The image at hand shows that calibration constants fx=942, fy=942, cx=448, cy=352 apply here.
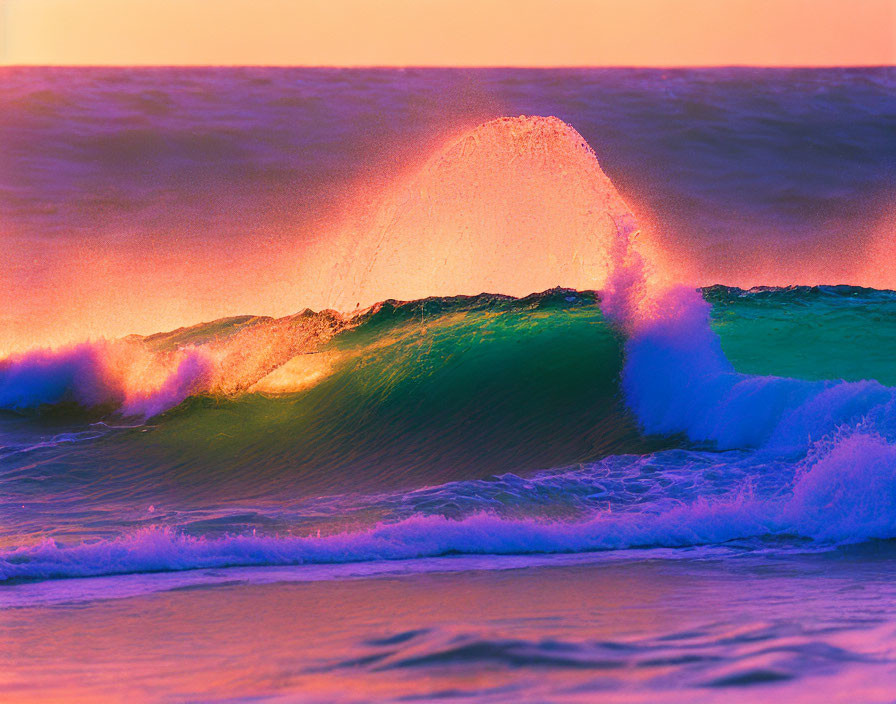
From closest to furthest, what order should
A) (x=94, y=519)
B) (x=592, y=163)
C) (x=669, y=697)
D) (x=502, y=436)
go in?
(x=669, y=697) < (x=94, y=519) < (x=502, y=436) < (x=592, y=163)

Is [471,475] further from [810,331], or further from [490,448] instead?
[810,331]

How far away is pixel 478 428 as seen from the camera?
7.44m

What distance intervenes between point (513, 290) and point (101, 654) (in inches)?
328

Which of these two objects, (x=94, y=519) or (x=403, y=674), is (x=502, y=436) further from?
(x=403, y=674)

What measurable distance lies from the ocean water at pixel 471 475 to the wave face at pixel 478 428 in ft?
0.10

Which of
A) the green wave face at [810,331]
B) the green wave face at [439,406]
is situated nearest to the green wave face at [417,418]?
the green wave face at [439,406]

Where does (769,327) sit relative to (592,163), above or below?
below

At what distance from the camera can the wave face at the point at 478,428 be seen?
4.65m

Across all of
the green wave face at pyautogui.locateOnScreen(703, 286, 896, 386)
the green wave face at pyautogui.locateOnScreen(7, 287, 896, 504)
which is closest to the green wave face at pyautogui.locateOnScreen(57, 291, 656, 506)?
the green wave face at pyautogui.locateOnScreen(7, 287, 896, 504)

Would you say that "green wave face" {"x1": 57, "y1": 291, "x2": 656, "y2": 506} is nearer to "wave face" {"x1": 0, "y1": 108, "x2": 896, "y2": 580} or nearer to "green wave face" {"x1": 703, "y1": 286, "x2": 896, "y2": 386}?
"wave face" {"x1": 0, "y1": 108, "x2": 896, "y2": 580}

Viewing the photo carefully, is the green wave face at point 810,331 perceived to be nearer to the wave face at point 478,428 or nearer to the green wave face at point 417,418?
the wave face at point 478,428

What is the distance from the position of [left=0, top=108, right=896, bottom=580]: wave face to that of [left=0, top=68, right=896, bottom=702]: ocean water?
0.03 metres

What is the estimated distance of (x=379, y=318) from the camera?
33.4ft

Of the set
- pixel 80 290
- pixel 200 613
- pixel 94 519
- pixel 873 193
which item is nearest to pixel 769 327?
pixel 94 519
